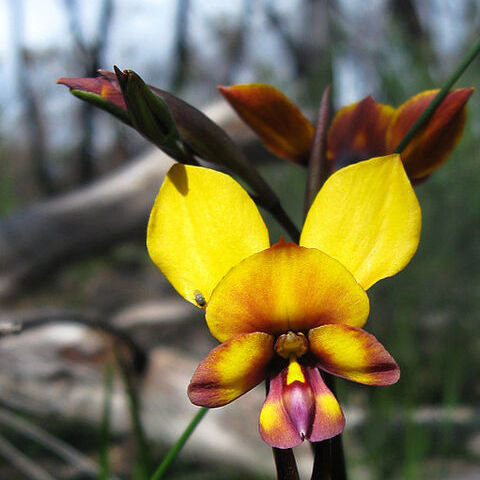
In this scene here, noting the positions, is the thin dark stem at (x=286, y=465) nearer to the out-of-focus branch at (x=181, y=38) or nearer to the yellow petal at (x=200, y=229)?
the yellow petal at (x=200, y=229)

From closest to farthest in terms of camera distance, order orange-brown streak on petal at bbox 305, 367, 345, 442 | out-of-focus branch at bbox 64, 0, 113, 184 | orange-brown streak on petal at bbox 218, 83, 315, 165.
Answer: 1. orange-brown streak on petal at bbox 305, 367, 345, 442
2. orange-brown streak on petal at bbox 218, 83, 315, 165
3. out-of-focus branch at bbox 64, 0, 113, 184

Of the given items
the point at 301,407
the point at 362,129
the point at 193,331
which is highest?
the point at 362,129

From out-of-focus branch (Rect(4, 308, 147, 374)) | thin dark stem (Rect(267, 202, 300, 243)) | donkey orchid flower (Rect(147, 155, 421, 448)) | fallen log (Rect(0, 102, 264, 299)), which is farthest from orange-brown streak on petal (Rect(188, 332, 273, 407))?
fallen log (Rect(0, 102, 264, 299))

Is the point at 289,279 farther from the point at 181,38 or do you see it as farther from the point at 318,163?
the point at 181,38

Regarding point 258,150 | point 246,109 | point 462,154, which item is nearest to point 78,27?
point 258,150

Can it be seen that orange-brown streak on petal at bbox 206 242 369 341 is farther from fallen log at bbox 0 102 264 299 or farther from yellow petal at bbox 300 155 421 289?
fallen log at bbox 0 102 264 299

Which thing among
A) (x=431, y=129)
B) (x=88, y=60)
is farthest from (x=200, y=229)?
(x=88, y=60)
